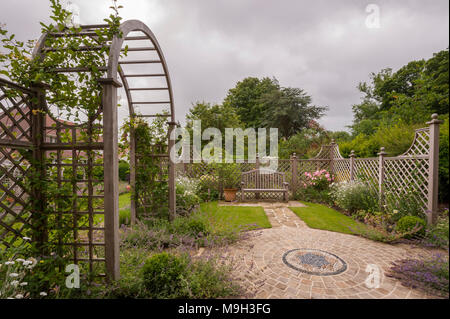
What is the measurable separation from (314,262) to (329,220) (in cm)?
234

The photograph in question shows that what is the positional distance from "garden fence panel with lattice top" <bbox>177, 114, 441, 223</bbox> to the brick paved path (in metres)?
0.86

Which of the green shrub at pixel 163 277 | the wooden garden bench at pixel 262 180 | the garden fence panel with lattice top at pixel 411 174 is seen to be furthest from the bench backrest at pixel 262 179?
the green shrub at pixel 163 277

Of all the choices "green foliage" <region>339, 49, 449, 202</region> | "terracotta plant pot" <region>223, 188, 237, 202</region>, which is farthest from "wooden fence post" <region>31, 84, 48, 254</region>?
"terracotta plant pot" <region>223, 188, 237, 202</region>

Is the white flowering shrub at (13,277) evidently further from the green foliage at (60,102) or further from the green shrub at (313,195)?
the green shrub at (313,195)

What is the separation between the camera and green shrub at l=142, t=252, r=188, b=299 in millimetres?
1920

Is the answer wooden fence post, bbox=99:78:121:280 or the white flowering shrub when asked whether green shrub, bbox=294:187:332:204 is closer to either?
wooden fence post, bbox=99:78:121:280

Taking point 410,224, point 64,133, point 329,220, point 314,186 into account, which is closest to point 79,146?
point 64,133

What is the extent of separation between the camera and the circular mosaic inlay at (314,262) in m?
2.48

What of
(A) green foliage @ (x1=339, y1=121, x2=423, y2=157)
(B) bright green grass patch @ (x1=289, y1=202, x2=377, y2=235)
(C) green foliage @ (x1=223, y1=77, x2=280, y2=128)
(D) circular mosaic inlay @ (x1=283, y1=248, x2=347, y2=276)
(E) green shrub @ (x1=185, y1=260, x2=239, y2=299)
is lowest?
(B) bright green grass patch @ (x1=289, y1=202, x2=377, y2=235)

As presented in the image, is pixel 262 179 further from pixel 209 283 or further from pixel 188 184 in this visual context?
pixel 209 283

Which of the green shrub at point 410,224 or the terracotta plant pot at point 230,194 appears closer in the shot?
the green shrub at point 410,224

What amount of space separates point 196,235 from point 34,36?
339 cm

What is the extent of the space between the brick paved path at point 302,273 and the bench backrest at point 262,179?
3016 mm

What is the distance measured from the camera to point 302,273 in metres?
2.42
